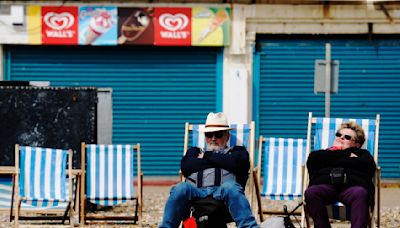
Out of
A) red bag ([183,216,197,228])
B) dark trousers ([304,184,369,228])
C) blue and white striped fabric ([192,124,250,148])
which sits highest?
blue and white striped fabric ([192,124,250,148])

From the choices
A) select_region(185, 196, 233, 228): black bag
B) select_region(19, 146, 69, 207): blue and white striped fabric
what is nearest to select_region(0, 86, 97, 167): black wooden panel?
select_region(19, 146, 69, 207): blue and white striped fabric

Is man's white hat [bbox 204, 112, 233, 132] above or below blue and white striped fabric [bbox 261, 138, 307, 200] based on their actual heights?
above

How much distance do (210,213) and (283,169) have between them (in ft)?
10.8

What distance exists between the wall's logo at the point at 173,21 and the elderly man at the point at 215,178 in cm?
962

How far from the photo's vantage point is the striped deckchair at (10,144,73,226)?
423 inches

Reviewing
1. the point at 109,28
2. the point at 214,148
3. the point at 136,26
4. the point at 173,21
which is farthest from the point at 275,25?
the point at 214,148

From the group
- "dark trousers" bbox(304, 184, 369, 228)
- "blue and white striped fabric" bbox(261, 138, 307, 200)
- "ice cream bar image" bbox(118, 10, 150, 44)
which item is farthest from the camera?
"ice cream bar image" bbox(118, 10, 150, 44)

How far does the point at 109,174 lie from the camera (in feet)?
37.5

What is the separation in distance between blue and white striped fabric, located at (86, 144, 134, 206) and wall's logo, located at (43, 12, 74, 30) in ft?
26.6

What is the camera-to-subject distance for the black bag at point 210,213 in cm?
888

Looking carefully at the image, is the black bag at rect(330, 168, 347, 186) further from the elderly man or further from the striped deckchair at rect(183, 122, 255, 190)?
the striped deckchair at rect(183, 122, 255, 190)

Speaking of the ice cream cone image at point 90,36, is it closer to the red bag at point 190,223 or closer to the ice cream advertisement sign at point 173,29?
the ice cream advertisement sign at point 173,29

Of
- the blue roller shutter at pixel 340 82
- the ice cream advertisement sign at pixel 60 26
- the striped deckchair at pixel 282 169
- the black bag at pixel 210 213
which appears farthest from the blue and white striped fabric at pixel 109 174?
the blue roller shutter at pixel 340 82

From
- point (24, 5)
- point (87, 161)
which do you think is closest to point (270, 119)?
point (24, 5)
